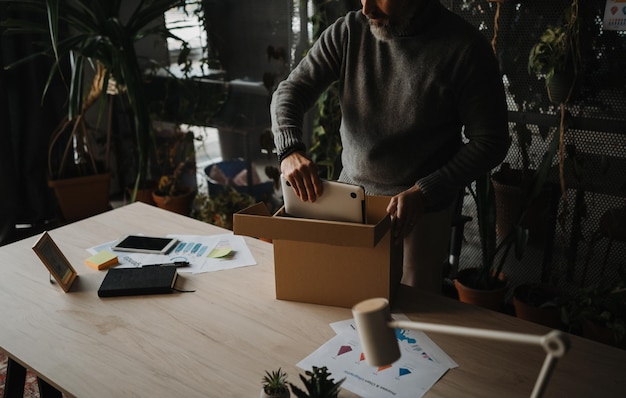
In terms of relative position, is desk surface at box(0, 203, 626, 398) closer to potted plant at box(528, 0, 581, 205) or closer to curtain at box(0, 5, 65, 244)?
potted plant at box(528, 0, 581, 205)

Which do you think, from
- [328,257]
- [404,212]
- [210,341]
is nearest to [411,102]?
[404,212]

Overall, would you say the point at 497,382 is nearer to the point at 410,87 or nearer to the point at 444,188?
the point at 444,188

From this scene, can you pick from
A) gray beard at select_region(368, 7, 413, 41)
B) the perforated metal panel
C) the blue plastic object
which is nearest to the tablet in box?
gray beard at select_region(368, 7, 413, 41)

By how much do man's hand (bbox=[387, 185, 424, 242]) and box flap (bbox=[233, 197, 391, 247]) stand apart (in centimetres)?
6

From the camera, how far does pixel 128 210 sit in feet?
7.14

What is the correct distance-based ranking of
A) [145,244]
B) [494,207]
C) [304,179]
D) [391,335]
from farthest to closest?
1. [494,207]
2. [145,244]
3. [304,179]
4. [391,335]

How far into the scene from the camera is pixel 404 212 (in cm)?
149

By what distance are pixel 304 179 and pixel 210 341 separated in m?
0.45

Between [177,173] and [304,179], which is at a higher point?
[304,179]

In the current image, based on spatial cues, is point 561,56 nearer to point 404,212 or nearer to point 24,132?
point 404,212

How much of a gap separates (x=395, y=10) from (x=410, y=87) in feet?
0.75

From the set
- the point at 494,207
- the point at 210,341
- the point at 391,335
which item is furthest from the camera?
the point at 494,207

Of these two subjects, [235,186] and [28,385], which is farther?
[235,186]

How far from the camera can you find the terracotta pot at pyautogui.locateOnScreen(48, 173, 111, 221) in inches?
145
